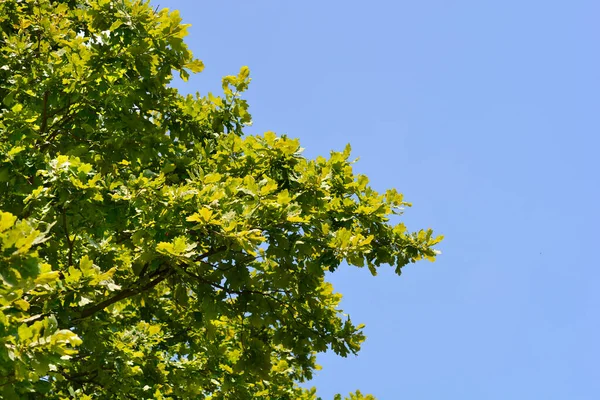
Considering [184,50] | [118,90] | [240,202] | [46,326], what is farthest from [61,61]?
[46,326]

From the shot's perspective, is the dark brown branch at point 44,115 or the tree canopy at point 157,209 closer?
the tree canopy at point 157,209

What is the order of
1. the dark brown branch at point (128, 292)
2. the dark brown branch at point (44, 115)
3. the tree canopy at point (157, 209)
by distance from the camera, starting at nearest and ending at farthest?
the tree canopy at point (157, 209)
the dark brown branch at point (128, 292)
the dark brown branch at point (44, 115)

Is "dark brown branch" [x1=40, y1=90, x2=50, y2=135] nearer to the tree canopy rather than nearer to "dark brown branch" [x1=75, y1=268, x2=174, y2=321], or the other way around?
the tree canopy

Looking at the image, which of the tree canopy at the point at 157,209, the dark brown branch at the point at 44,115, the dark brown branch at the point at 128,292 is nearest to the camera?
the tree canopy at the point at 157,209

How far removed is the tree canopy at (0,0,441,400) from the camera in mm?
6086

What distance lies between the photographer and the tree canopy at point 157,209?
6086 millimetres

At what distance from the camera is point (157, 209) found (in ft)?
20.3

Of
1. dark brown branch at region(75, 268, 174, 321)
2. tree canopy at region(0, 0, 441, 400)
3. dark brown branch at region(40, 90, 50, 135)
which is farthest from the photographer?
dark brown branch at region(40, 90, 50, 135)

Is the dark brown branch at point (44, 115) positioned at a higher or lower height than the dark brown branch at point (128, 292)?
higher

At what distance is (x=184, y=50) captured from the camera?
25.3ft

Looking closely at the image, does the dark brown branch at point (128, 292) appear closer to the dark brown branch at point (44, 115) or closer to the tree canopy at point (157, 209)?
the tree canopy at point (157, 209)

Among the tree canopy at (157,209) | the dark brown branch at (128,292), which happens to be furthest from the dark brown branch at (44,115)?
the dark brown branch at (128,292)

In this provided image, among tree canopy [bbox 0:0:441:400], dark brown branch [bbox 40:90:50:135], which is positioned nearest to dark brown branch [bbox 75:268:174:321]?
tree canopy [bbox 0:0:441:400]

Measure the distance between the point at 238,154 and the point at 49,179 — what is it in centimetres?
285
